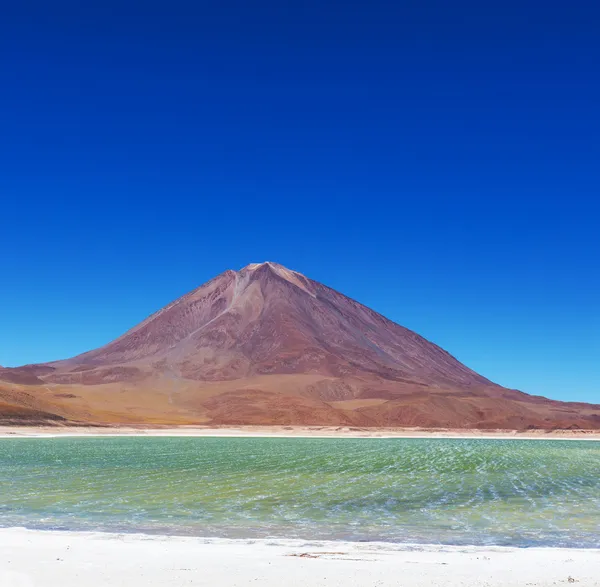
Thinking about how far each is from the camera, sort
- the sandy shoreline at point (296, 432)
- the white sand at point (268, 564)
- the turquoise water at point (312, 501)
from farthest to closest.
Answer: the sandy shoreline at point (296, 432) → the turquoise water at point (312, 501) → the white sand at point (268, 564)

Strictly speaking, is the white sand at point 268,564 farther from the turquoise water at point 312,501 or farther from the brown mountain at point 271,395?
the brown mountain at point 271,395

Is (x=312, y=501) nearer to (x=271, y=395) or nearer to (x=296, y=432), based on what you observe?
(x=296, y=432)

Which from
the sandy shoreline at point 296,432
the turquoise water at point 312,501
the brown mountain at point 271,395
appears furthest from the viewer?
the brown mountain at point 271,395

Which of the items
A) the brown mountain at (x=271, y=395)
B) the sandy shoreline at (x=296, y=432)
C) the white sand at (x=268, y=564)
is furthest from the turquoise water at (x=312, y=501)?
the brown mountain at (x=271, y=395)

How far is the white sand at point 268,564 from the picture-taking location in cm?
1123

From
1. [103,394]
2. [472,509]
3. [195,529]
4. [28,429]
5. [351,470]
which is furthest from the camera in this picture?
[103,394]

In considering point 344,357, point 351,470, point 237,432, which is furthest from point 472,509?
point 344,357

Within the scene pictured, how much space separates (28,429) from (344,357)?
124 m

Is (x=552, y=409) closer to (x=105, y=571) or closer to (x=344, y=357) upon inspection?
(x=344, y=357)

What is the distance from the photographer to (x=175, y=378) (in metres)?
181

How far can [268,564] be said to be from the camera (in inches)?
493

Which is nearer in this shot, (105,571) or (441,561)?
(105,571)

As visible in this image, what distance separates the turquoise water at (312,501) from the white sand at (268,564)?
1.48m

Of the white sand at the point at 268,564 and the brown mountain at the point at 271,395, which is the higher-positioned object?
the brown mountain at the point at 271,395
